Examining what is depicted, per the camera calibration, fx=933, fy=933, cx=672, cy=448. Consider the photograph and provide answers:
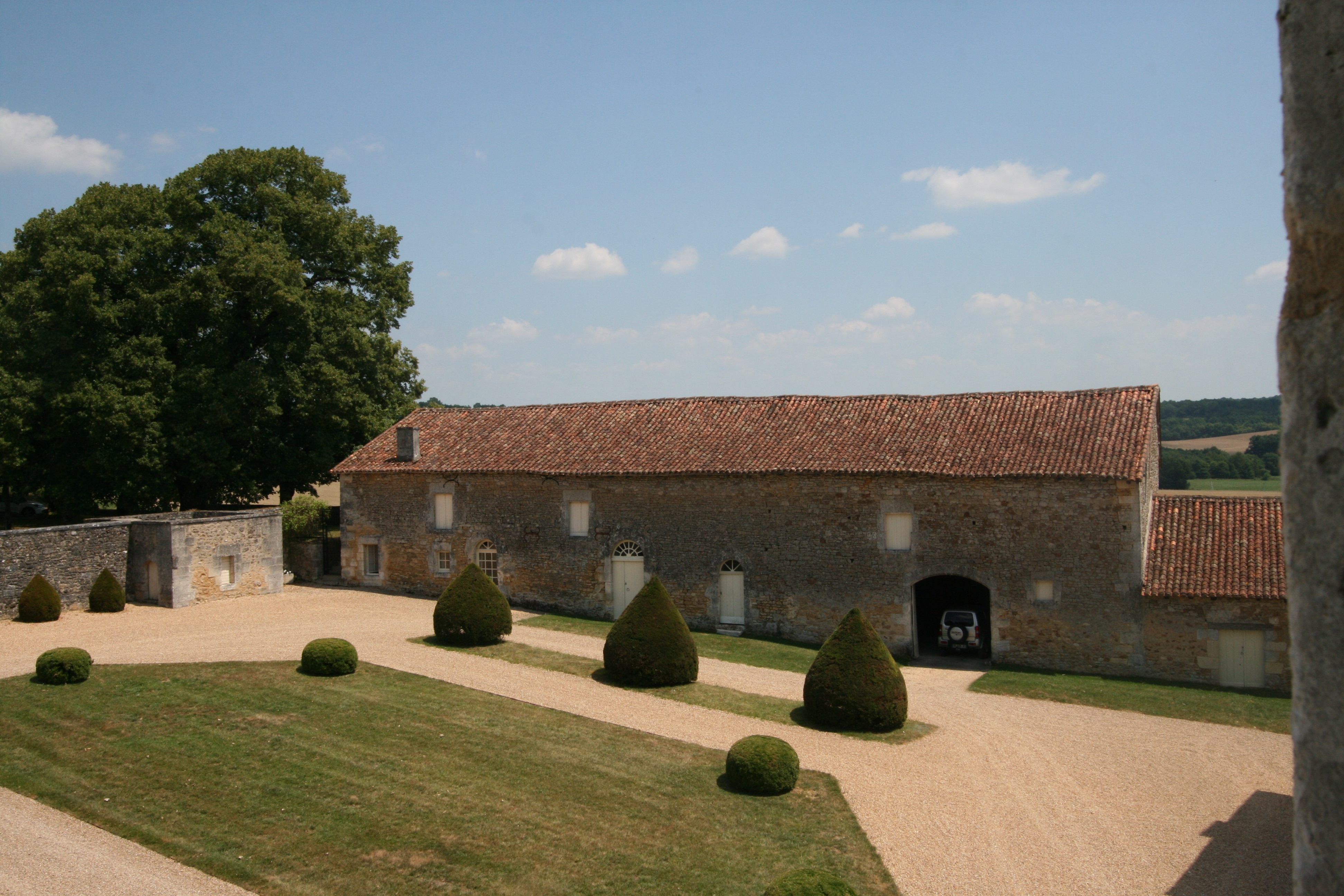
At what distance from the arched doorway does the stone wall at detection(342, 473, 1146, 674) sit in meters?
0.19

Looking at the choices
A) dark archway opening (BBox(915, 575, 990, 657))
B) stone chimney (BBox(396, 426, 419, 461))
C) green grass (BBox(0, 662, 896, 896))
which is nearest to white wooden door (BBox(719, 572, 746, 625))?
dark archway opening (BBox(915, 575, 990, 657))

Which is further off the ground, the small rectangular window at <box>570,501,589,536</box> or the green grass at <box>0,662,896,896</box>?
the small rectangular window at <box>570,501,589,536</box>

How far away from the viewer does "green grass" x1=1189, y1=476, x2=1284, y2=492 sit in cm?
5338

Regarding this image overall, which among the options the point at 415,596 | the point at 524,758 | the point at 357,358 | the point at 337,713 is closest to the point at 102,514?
the point at 357,358

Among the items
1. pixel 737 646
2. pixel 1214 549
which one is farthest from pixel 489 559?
pixel 1214 549

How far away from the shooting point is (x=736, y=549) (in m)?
24.6

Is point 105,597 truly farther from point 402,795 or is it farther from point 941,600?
point 941,600

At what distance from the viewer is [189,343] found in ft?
107

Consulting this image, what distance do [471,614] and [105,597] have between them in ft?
35.4

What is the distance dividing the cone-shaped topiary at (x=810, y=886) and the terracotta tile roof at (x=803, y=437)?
14214 millimetres

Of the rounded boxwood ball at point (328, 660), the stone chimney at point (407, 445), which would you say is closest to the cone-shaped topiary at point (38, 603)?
the rounded boxwood ball at point (328, 660)

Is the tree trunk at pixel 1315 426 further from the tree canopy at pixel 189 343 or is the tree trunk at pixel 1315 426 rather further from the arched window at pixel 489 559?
the tree canopy at pixel 189 343

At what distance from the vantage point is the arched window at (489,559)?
91.5 feet

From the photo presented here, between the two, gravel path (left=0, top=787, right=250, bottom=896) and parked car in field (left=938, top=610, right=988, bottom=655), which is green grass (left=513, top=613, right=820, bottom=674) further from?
gravel path (left=0, top=787, right=250, bottom=896)
